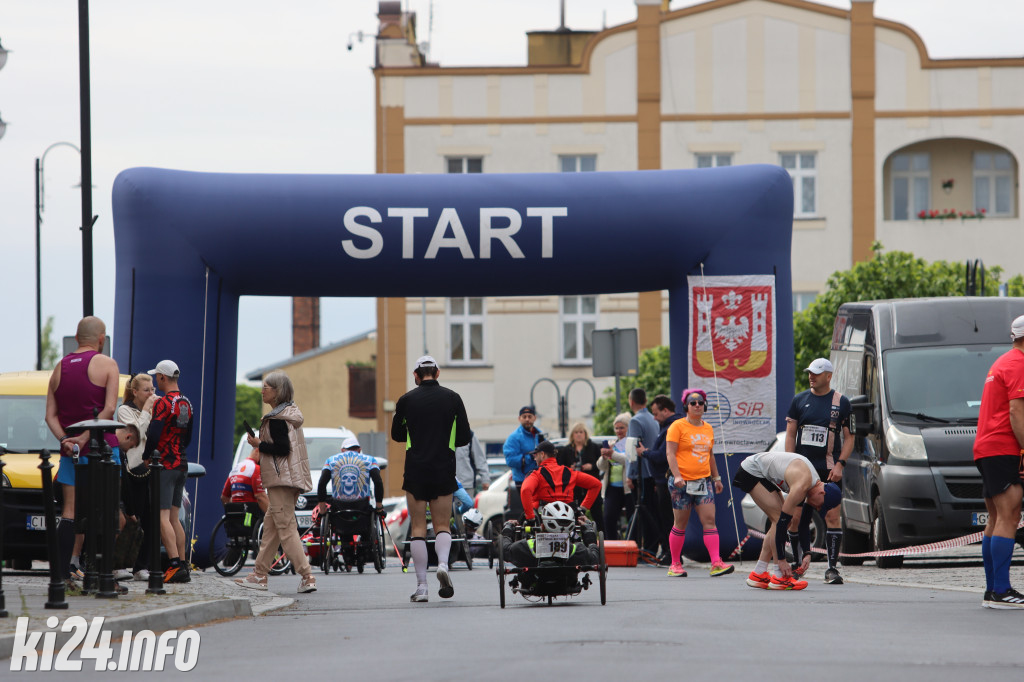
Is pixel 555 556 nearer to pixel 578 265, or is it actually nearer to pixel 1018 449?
pixel 1018 449

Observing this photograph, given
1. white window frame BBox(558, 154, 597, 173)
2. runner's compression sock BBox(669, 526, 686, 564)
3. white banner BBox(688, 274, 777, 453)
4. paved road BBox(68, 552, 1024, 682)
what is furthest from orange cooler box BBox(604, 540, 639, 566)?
white window frame BBox(558, 154, 597, 173)

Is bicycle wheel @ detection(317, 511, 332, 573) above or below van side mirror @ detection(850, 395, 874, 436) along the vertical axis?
below

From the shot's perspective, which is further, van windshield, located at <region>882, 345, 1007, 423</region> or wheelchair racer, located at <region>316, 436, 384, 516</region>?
wheelchair racer, located at <region>316, 436, 384, 516</region>

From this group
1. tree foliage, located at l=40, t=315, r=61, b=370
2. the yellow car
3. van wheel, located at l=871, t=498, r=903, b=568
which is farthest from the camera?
tree foliage, located at l=40, t=315, r=61, b=370

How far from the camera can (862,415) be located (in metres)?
16.8

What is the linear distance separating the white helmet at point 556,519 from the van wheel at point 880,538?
18.5ft

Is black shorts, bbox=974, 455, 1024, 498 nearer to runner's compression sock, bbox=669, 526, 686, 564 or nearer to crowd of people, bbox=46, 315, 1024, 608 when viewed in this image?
crowd of people, bbox=46, 315, 1024, 608

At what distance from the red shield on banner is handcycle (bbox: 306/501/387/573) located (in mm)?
3852

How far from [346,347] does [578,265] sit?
74140mm

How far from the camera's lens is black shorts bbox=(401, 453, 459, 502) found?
41.2 ft

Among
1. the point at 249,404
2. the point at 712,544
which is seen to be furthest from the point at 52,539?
the point at 249,404

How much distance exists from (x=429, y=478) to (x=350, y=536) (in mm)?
5388

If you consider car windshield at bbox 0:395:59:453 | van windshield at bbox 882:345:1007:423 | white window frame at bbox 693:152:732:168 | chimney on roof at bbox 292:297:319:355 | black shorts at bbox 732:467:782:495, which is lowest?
black shorts at bbox 732:467:782:495

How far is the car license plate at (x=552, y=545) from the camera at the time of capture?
11727mm
